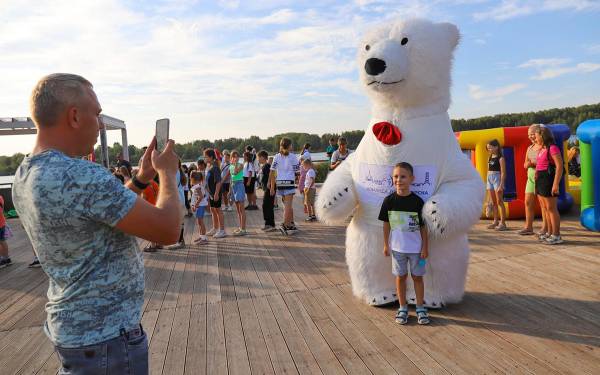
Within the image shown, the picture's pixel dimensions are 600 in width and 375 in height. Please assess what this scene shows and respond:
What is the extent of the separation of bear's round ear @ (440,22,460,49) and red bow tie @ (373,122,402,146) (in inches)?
34.4

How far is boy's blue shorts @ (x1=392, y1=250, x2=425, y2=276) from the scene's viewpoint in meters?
3.08

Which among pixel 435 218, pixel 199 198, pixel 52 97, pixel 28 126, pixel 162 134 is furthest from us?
pixel 28 126

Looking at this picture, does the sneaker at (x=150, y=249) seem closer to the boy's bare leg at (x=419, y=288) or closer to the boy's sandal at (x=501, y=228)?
the boy's bare leg at (x=419, y=288)

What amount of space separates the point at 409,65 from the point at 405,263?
1502mm

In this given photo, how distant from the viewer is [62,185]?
1.30 metres

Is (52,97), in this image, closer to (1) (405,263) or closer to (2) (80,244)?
(2) (80,244)

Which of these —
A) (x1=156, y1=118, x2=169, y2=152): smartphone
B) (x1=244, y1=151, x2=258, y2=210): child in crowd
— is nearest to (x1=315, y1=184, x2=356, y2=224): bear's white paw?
(x1=156, y1=118, x2=169, y2=152): smartphone

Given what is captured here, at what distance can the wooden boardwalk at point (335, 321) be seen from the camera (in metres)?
2.64

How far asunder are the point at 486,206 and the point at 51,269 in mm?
6884

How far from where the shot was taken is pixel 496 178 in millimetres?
6211

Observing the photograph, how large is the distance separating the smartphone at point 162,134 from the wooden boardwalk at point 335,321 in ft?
5.35

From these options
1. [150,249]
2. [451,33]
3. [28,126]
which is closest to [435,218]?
[451,33]

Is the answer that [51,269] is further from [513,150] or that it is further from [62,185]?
[513,150]

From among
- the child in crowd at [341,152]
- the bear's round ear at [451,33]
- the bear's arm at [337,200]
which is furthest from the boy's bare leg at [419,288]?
the child in crowd at [341,152]
